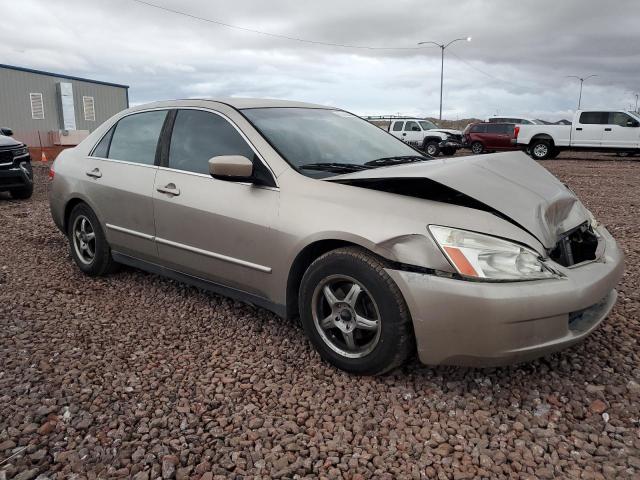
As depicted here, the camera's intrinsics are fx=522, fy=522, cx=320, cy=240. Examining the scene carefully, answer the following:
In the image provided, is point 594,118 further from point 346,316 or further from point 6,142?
point 346,316

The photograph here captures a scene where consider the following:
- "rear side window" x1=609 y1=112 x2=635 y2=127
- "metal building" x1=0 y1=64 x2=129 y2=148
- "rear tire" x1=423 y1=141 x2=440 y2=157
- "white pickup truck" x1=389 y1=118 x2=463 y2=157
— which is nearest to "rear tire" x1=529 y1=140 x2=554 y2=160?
"rear side window" x1=609 y1=112 x2=635 y2=127

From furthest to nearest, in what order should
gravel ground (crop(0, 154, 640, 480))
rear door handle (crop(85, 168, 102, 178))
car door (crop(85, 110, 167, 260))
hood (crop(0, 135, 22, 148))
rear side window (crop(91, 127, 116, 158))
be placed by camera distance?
hood (crop(0, 135, 22, 148)), rear side window (crop(91, 127, 116, 158)), rear door handle (crop(85, 168, 102, 178)), car door (crop(85, 110, 167, 260)), gravel ground (crop(0, 154, 640, 480))

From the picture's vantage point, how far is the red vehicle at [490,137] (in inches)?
882

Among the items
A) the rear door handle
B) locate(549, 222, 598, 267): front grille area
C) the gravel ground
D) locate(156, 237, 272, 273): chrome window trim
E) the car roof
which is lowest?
the gravel ground

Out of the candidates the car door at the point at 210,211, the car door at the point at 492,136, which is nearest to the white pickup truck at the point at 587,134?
the car door at the point at 492,136

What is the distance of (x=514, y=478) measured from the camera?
6.96ft

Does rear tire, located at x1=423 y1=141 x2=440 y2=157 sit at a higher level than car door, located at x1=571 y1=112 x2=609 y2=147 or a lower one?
lower

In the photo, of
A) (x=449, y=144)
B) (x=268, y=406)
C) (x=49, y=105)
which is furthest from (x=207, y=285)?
(x=49, y=105)

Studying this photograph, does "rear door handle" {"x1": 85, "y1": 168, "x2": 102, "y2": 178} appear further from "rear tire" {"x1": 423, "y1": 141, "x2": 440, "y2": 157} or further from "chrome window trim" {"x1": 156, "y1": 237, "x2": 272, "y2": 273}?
"rear tire" {"x1": 423, "y1": 141, "x2": 440, "y2": 157}

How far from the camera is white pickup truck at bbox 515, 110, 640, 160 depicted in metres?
19.3

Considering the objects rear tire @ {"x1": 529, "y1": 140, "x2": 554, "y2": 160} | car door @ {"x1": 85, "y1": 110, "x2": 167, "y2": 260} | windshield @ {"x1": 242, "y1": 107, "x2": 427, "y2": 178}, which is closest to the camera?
windshield @ {"x1": 242, "y1": 107, "x2": 427, "y2": 178}

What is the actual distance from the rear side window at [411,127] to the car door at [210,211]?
2129cm

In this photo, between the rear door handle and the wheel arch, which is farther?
the rear door handle

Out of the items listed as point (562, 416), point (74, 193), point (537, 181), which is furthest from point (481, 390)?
point (74, 193)
